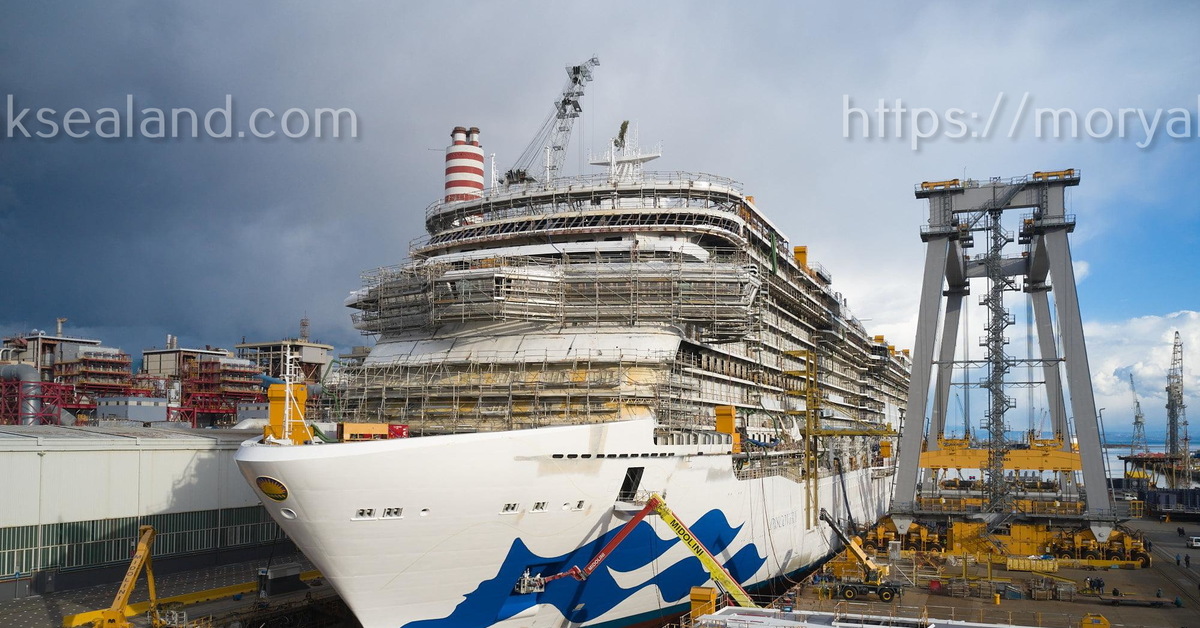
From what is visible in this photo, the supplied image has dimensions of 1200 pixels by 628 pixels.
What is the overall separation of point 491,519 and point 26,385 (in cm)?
4698

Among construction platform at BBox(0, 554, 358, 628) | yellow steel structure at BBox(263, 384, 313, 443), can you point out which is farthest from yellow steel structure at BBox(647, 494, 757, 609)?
construction platform at BBox(0, 554, 358, 628)

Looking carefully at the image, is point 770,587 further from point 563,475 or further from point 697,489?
point 563,475

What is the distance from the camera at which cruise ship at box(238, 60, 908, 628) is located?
1460 cm

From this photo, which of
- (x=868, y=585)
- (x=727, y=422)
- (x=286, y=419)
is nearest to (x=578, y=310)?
(x=727, y=422)

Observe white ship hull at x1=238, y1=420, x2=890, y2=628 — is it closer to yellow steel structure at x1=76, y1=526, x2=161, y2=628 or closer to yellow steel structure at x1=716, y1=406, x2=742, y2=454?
yellow steel structure at x1=716, y1=406, x2=742, y2=454

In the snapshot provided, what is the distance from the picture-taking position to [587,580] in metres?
17.0

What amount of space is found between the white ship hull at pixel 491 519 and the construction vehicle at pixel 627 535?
7.2 inches

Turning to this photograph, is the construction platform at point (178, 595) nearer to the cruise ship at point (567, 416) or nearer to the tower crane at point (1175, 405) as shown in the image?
the cruise ship at point (567, 416)

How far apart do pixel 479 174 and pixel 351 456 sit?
18.7 metres

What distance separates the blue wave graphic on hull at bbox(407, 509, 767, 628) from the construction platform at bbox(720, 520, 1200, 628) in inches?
51.5

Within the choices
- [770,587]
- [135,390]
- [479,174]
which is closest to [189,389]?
[135,390]

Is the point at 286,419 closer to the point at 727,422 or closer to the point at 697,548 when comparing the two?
the point at 697,548

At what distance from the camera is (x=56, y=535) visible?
69.2 ft

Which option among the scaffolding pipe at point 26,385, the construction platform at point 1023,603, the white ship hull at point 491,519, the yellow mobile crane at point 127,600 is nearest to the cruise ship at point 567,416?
the white ship hull at point 491,519
